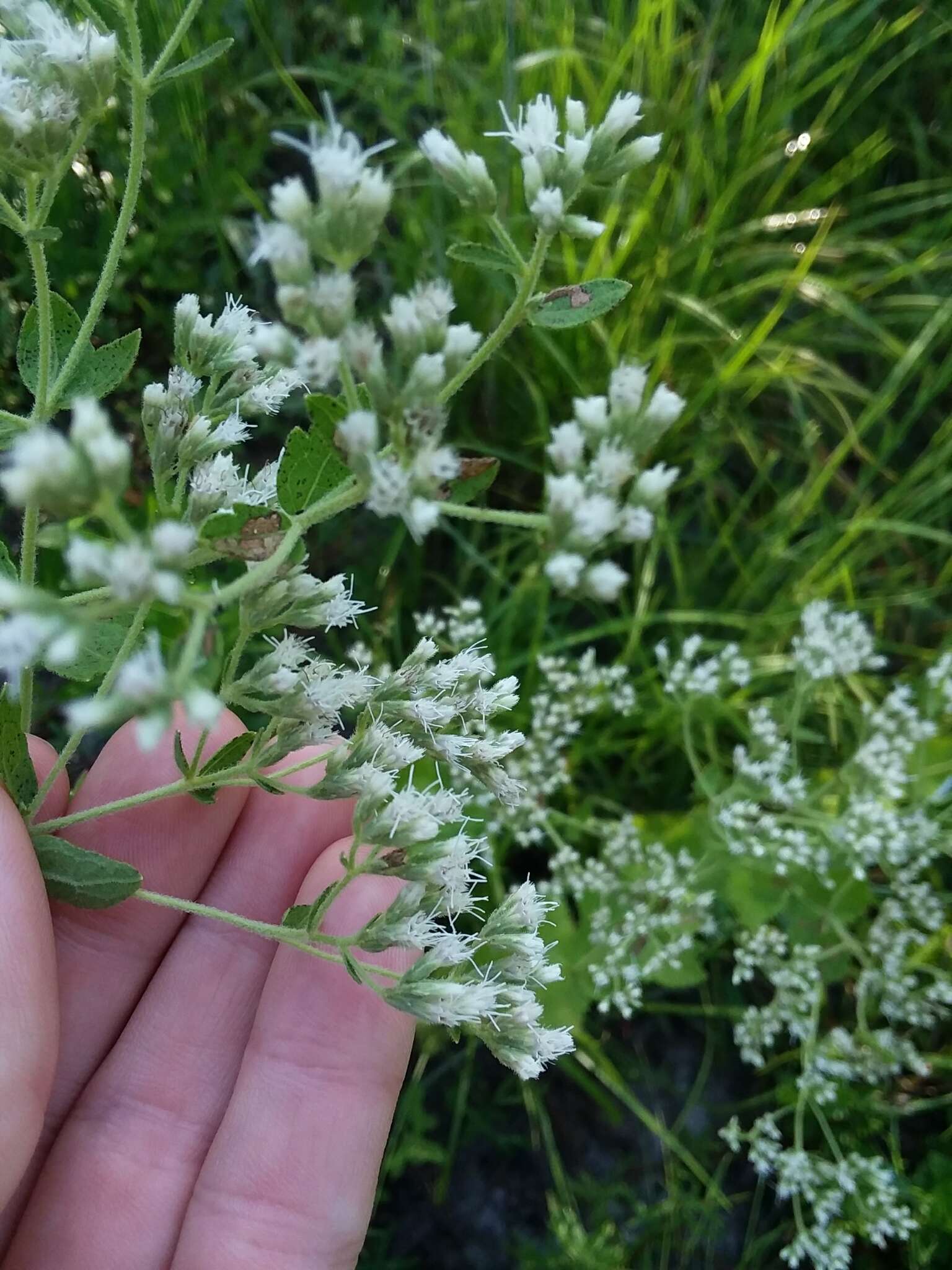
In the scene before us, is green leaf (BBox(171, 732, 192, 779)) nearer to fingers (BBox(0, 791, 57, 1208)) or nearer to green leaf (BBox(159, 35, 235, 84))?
fingers (BBox(0, 791, 57, 1208))

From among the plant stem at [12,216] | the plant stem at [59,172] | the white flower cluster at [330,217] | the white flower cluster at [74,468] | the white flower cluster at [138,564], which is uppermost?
the plant stem at [59,172]

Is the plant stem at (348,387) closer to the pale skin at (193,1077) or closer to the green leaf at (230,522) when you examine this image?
the green leaf at (230,522)

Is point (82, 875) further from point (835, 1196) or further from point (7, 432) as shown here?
point (835, 1196)

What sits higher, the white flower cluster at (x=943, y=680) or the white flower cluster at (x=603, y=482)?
the white flower cluster at (x=943, y=680)

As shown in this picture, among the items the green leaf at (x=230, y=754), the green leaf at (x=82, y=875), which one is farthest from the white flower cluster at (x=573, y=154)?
the green leaf at (x=82, y=875)

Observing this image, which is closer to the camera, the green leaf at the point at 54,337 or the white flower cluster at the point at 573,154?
the white flower cluster at the point at 573,154

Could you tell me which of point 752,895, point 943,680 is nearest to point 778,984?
point 752,895
